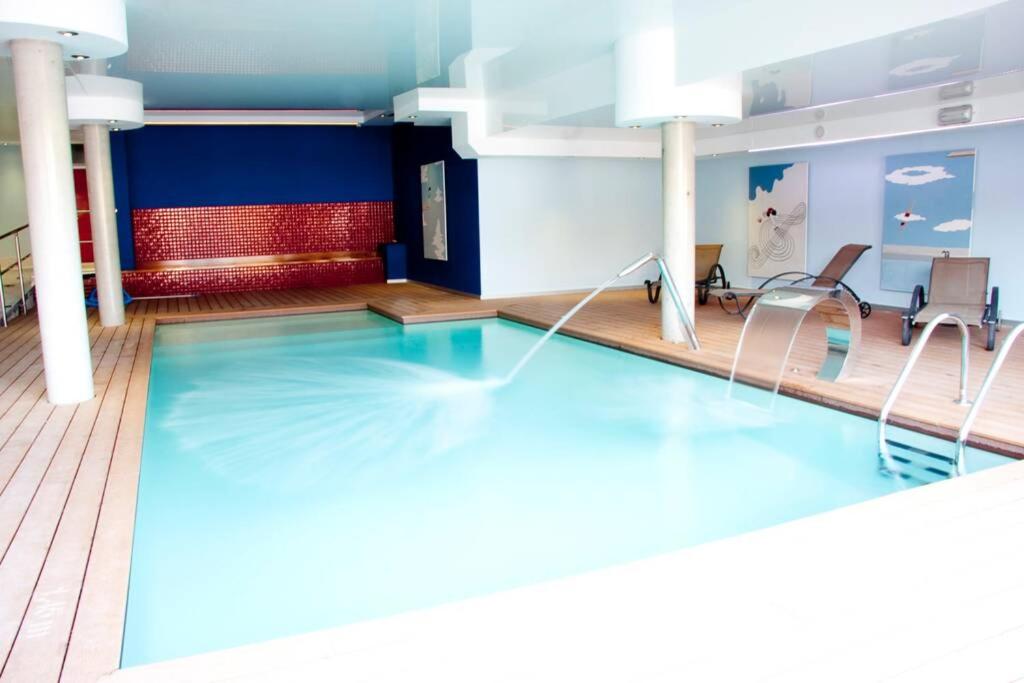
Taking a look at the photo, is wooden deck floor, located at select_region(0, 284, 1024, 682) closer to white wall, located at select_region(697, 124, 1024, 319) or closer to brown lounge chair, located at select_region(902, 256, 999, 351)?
brown lounge chair, located at select_region(902, 256, 999, 351)

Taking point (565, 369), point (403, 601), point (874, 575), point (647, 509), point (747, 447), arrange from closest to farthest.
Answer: point (874, 575)
point (403, 601)
point (647, 509)
point (747, 447)
point (565, 369)

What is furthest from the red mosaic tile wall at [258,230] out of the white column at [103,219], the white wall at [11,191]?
the white column at [103,219]

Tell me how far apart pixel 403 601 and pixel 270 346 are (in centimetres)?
604

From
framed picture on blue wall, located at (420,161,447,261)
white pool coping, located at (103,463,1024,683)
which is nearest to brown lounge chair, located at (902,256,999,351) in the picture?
white pool coping, located at (103,463,1024,683)

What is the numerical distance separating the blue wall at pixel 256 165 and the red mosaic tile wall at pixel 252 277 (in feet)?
3.54

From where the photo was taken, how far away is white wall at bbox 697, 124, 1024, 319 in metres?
8.11

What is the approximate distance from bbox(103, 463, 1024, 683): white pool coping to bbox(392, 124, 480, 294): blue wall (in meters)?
8.87

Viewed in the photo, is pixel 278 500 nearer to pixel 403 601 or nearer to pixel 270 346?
pixel 403 601

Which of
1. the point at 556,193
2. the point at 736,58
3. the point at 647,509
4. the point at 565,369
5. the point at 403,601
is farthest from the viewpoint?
the point at 556,193

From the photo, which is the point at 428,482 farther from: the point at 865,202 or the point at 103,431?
the point at 865,202

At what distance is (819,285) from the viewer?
9.00m

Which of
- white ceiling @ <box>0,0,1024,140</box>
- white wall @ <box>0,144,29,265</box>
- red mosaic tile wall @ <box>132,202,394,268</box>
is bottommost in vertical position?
red mosaic tile wall @ <box>132,202,394,268</box>

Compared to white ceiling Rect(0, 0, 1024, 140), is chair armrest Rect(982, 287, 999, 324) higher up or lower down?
lower down

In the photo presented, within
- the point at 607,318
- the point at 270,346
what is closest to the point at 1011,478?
the point at 607,318
